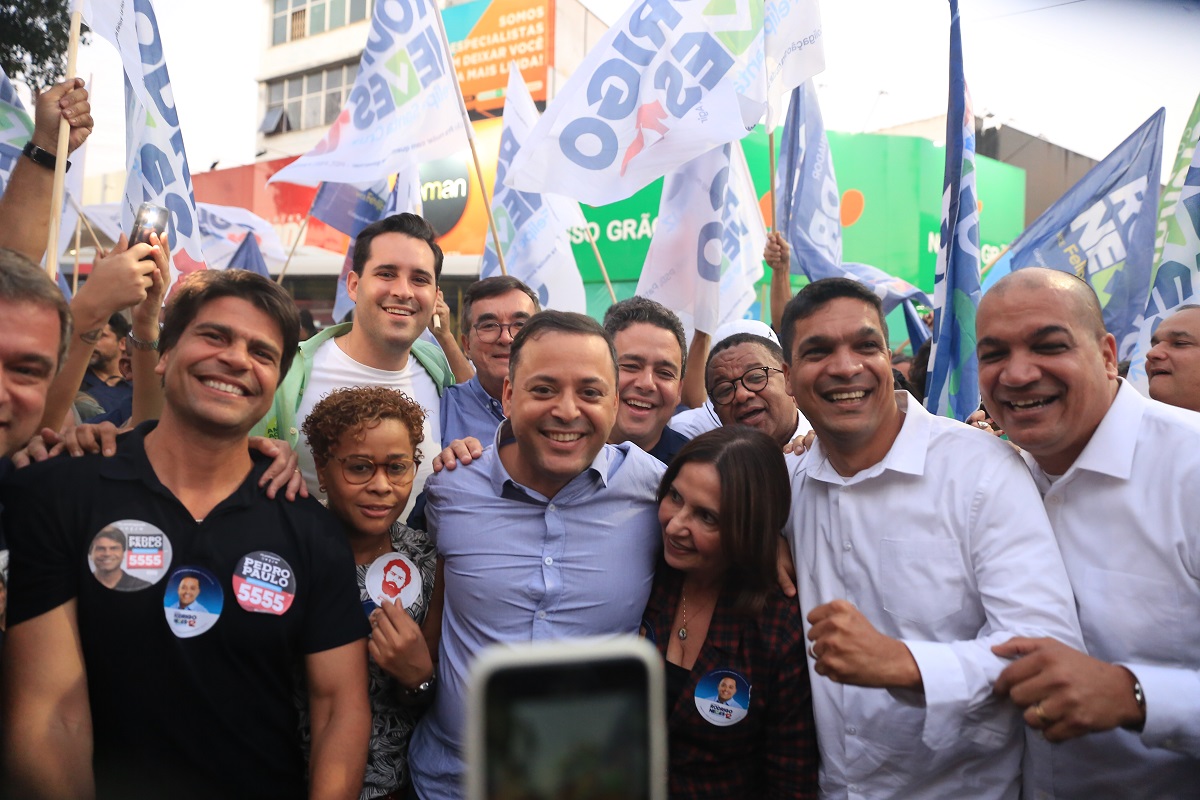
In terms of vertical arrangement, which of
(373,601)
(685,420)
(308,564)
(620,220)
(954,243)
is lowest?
(373,601)

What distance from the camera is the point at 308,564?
2129 mm

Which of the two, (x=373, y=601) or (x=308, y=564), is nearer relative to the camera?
(x=308, y=564)

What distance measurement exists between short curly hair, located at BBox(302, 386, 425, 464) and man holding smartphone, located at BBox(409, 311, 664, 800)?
0.92 feet

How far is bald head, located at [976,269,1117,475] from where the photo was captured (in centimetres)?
211

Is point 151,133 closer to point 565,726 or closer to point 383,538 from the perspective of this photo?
point 383,538

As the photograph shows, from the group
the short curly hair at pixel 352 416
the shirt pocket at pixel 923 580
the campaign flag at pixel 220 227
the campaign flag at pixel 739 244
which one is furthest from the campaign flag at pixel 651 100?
the campaign flag at pixel 220 227

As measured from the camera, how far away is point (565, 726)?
0.54 meters

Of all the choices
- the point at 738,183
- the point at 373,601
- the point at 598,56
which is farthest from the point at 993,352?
the point at 738,183

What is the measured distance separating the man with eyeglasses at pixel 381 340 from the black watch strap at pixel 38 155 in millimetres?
1121

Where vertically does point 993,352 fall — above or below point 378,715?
above

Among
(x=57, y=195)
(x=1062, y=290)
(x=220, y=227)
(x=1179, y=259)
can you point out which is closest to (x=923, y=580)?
(x=1062, y=290)

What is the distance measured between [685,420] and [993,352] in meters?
1.97

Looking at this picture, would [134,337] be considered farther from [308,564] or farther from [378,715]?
[378,715]

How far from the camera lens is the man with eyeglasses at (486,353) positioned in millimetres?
3512
